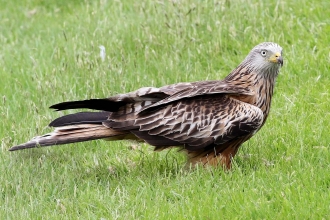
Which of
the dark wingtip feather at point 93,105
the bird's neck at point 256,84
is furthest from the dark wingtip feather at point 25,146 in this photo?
the bird's neck at point 256,84

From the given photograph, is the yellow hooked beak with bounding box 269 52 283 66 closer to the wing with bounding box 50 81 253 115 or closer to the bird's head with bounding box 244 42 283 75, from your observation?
the bird's head with bounding box 244 42 283 75

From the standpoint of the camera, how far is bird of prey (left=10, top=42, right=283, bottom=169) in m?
6.84

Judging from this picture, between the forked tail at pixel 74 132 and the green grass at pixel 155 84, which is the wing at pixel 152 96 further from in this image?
the green grass at pixel 155 84

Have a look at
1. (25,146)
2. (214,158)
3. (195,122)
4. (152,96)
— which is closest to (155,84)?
(152,96)

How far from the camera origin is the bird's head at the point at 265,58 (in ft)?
23.4

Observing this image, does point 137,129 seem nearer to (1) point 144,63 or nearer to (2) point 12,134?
(2) point 12,134

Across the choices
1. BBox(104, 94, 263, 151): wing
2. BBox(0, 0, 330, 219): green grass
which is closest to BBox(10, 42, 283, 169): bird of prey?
BBox(104, 94, 263, 151): wing

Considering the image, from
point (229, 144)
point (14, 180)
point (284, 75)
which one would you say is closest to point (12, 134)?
point (14, 180)

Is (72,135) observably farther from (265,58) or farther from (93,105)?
(265,58)

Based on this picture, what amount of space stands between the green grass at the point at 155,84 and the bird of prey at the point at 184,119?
0.88 feet

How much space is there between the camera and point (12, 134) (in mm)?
7852

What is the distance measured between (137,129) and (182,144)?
0.43m

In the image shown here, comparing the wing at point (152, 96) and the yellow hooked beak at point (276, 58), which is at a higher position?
the yellow hooked beak at point (276, 58)

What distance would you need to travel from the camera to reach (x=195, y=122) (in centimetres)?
692
